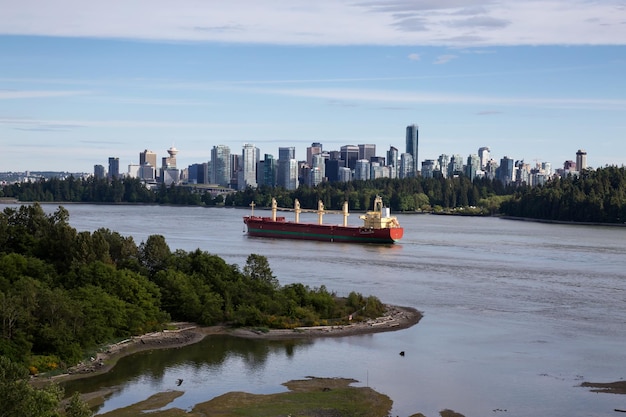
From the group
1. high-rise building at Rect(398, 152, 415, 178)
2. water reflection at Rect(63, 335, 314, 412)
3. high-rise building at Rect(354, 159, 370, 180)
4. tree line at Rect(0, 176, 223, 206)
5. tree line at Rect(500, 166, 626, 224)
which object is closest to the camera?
water reflection at Rect(63, 335, 314, 412)

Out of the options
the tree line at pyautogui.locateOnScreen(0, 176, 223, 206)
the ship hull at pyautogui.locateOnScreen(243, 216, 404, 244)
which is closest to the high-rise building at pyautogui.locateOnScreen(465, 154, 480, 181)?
the tree line at pyautogui.locateOnScreen(0, 176, 223, 206)

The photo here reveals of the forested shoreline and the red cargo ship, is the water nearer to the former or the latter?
the red cargo ship

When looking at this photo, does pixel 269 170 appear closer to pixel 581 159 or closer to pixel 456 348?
pixel 581 159

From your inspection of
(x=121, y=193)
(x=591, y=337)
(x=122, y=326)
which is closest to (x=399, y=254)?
(x=591, y=337)

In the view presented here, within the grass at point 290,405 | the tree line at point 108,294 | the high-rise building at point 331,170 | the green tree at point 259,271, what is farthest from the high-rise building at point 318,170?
the grass at point 290,405

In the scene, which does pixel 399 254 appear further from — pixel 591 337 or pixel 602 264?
pixel 591 337

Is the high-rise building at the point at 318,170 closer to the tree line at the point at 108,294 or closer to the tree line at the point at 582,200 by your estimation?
the tree line at the point at 582,200
